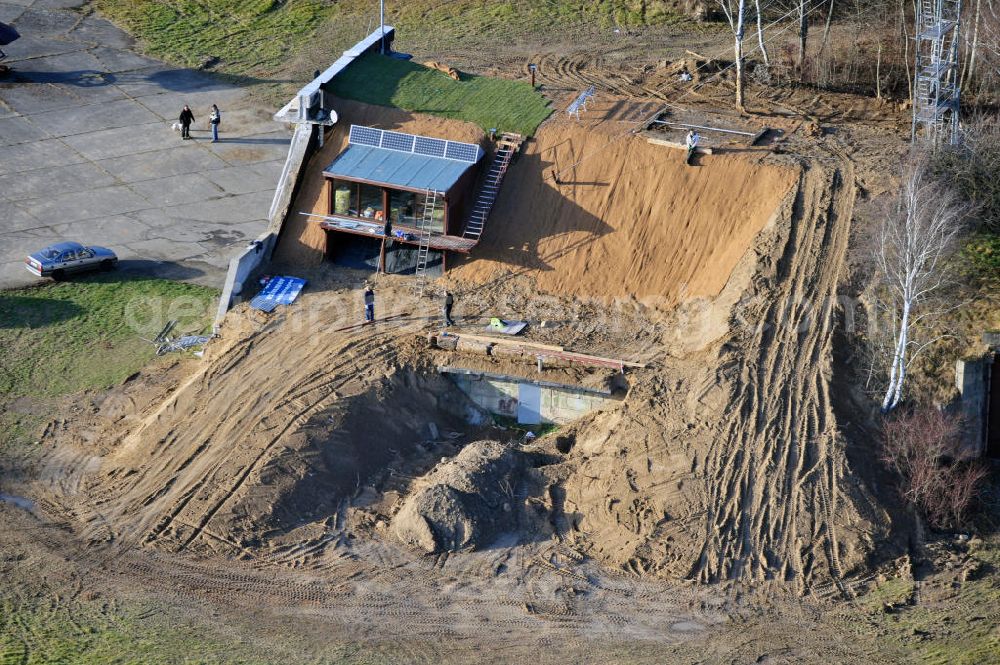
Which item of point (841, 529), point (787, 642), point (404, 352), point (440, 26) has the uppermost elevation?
point (440, 26)

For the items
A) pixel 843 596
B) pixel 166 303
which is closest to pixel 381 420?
pixel 166 303

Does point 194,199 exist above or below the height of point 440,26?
below

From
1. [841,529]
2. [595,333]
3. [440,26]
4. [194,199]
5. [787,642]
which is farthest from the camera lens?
[440,26]

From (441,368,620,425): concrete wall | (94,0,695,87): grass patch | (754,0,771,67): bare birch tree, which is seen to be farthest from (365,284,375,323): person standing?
(94,0,695,87): grass patch

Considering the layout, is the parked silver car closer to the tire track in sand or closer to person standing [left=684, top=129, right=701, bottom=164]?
person standing [left=684, top=129, right=701, bottom=164]

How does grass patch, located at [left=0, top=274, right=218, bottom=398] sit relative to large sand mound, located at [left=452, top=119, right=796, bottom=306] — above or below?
below

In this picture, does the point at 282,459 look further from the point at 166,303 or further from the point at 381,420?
the point at 166,303
